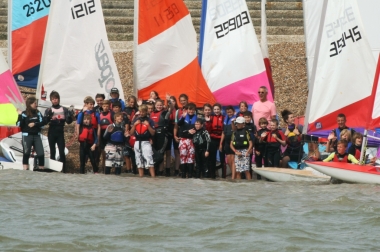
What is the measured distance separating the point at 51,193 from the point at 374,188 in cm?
414

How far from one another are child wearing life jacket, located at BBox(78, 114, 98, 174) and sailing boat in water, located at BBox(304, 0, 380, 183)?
3.06 meters

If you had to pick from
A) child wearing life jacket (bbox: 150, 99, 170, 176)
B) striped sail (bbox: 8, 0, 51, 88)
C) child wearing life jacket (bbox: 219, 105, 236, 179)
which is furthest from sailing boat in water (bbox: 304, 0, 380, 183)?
striped sail (bbox: 8, 0, 51, 88)

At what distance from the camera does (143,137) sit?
15.6 metres

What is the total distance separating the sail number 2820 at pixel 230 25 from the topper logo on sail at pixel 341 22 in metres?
2.12

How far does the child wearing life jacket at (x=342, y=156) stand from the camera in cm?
1499

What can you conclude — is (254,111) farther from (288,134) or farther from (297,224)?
(297,224)

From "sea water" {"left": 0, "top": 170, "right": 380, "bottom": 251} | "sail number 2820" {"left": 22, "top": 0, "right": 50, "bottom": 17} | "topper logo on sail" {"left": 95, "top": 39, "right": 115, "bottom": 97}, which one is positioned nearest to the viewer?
"sea water" {"left": 0, "top": 170, "right": 380, "bottom": 251}

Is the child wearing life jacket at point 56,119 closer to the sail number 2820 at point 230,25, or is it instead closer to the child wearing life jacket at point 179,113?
the child wearing life jacket at point 179,113

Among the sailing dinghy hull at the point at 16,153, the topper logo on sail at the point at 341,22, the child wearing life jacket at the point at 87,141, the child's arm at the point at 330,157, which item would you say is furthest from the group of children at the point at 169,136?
Answer: the topper logo on sail at the point at 341,22

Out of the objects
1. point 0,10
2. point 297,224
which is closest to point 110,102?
point 297,224

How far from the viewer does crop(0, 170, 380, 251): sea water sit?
11031 millimetres

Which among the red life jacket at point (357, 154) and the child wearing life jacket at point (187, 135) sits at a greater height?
the child wearing life jacket at point (187, 135)

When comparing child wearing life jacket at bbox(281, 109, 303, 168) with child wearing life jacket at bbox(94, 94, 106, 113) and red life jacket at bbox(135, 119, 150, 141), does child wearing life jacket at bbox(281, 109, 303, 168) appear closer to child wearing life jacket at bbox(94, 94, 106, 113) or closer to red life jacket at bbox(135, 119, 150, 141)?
red life jacket at bbox(135, 119, 150, 141)

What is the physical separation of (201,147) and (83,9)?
3.26 meters
